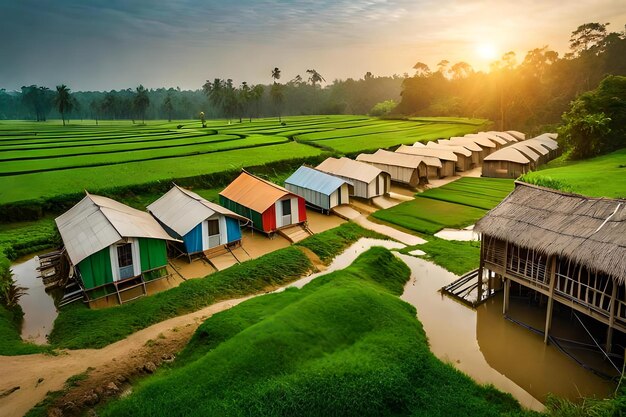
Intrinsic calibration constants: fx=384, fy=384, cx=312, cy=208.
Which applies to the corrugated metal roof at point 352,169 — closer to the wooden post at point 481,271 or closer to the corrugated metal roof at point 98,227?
the wooden post at point 481,271

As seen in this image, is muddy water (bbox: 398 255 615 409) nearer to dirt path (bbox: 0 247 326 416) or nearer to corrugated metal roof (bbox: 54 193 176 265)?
dirt path (bbox: 0 247 326 416)

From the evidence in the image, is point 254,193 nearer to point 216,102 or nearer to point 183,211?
point 183,211

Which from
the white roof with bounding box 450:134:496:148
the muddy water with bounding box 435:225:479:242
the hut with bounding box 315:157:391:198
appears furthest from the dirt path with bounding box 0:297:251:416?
the white roof with bounding box 450:134:496:148

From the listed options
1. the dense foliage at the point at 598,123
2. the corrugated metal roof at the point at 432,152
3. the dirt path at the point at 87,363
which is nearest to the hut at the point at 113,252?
the dirt path at the point at 87,363

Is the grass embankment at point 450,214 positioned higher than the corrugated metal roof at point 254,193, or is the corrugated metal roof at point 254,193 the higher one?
the corrugated metal roof at point 254,193

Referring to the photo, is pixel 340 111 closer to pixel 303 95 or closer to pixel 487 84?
pixel 303 95

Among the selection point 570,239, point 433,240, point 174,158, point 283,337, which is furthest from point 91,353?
point 174,158
